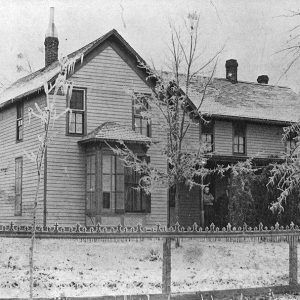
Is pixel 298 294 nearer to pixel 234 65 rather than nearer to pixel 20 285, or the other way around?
pixel 20 285

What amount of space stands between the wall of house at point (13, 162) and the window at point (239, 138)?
10252mm

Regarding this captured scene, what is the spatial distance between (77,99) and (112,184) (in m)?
3.45

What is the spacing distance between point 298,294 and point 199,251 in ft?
7.41

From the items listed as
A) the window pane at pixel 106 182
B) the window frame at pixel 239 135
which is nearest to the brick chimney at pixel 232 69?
the window frame at pixel 239 135

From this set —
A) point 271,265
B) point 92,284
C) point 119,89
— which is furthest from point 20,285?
point 119,89

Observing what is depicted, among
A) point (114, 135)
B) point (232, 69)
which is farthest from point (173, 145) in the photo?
point (232, 69)

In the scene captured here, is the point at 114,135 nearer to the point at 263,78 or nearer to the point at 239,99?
the point at 239,99

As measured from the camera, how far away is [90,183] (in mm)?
21547

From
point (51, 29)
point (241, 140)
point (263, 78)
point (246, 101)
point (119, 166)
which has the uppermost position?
point (51, 29)

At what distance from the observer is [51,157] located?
21297 millimetres

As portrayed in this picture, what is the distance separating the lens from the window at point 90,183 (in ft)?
69.5

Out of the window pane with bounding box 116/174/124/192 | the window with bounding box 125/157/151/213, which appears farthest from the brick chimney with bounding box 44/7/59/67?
the window pane with bounding box 116/174/124/192

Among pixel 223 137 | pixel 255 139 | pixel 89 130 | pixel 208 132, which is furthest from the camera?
pixel 255 139

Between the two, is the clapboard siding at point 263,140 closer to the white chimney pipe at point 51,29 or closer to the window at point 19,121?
the white chimney pipe at point 51,29
